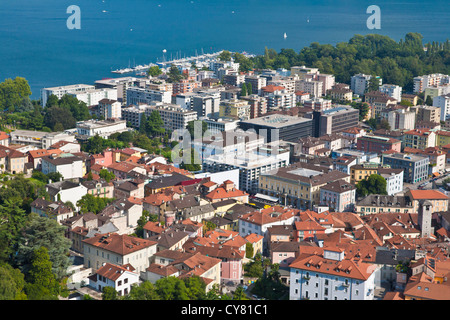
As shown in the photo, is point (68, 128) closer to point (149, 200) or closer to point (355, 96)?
point (149, 200)

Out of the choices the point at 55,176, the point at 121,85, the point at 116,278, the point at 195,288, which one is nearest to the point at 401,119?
the point at 121,85

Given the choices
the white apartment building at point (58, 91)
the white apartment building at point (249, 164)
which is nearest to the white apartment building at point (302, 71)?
the white apartment building at point (58, 91)

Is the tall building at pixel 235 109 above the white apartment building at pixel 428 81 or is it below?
below

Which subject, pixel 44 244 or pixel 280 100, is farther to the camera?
pixel 280 100

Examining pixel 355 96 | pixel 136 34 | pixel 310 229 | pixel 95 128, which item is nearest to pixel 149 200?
pixel 310 229

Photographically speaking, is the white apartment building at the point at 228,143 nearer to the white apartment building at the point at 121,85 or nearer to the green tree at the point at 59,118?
the green tree at the point at 59,118

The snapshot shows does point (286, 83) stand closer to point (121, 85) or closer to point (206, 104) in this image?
point (206, 104)
